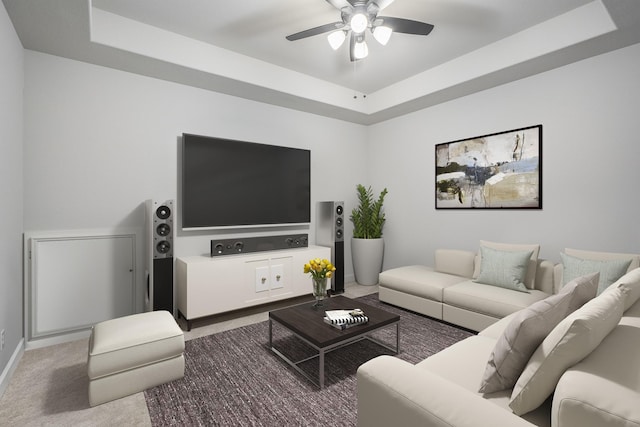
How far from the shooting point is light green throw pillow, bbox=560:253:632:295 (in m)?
2.40

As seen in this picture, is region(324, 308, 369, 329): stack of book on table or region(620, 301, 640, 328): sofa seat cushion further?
region(324, 308, 369, 329): stack of book on table

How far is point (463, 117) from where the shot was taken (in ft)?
13.0

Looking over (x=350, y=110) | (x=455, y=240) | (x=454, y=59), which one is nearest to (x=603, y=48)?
(x=454, y=59)

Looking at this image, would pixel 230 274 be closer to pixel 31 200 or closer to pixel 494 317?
pixel 31 200

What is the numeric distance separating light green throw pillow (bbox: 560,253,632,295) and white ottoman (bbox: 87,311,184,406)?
3.14 metres

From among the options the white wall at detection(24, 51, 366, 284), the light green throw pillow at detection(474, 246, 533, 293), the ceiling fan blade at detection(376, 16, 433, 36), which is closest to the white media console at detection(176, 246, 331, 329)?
the white wall at detection(24, 51, 366, 284)

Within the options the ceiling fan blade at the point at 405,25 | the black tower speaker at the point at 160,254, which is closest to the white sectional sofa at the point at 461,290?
the ceiling fan blade at the point at 405,25

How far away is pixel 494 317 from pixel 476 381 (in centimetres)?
161

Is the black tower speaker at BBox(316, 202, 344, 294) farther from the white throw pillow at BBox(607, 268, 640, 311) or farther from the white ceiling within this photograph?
the white throw pillow at BBox(607, 268, 640, 311)

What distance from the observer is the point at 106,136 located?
306 cm

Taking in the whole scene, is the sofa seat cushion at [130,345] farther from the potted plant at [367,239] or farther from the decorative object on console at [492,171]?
the decorative object on console at [492,171]

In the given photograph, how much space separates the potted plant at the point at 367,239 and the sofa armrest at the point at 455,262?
1.02 metres

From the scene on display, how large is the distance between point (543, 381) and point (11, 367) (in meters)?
3.27

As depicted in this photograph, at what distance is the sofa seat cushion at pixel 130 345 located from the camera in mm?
1885
